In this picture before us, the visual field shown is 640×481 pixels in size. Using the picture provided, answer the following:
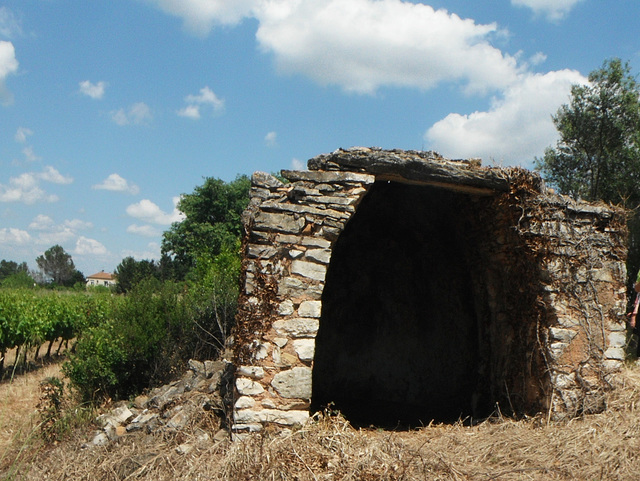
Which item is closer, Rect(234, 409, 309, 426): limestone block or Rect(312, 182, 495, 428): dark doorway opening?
Rect(234, 409, 309, 426): limestone block

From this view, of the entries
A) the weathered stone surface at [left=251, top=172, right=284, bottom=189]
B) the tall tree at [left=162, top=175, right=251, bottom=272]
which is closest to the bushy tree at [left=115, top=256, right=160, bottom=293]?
the tall tree at [left=162, top=175, right=251, bottom=272]

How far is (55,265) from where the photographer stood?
63.9 m

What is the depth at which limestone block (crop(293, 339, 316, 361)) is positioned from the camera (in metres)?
5.09

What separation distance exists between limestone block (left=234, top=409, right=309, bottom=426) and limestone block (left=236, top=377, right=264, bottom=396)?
0.15 m

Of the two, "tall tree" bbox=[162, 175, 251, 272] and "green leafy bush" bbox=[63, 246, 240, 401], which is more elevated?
"tall tree" bbox=[162, 175, 251, 272]

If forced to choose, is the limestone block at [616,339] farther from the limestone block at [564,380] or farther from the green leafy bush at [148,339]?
the green leafy bush at [148,339]

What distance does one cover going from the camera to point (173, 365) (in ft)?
29.2

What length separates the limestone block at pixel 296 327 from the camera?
16.6 feet

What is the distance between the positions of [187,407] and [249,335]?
1.40 metres

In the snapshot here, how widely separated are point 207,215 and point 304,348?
24.0 meters

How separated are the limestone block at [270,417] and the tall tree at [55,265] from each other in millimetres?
64990

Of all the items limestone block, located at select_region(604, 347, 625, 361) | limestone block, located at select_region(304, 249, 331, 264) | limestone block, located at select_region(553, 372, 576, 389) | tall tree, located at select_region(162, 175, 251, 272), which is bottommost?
limestone block, located at select_region(553, 372, 576, 389)

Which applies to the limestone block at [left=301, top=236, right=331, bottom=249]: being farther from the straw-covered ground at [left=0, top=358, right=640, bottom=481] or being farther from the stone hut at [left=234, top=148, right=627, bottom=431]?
the straw-covered ground at [left=0, top=358, right=640, bottom=481]

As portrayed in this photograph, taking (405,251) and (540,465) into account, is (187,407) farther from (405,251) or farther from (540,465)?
(405,251)
